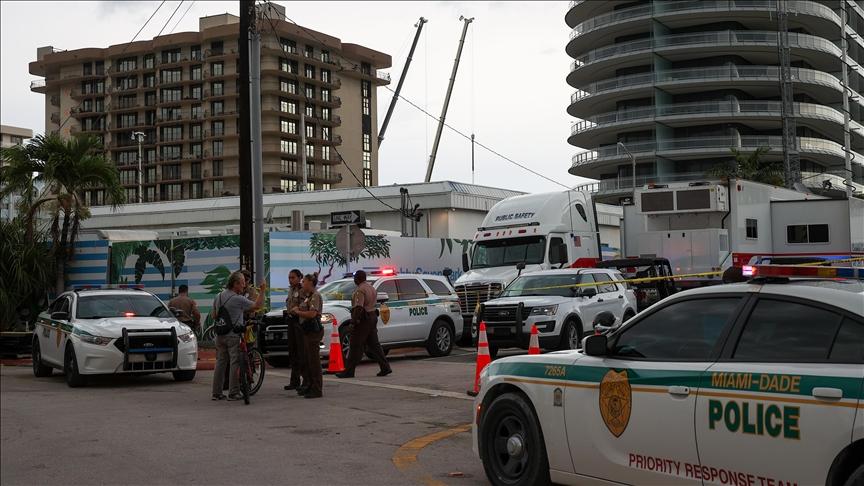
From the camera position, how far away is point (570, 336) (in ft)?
56.3

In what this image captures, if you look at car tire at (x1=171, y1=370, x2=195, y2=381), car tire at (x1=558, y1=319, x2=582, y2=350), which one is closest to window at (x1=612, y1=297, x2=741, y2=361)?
car tire at (x1=171, y1=370, x2=195, y2=381)

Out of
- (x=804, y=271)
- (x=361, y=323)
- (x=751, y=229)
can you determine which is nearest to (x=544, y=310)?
(x=361, y=323)

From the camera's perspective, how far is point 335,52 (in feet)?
343

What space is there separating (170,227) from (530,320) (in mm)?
38456

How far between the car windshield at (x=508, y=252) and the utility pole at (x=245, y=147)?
6.97m

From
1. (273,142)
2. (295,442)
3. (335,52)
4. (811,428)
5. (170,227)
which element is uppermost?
(335,52)

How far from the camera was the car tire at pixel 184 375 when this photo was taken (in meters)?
15.2

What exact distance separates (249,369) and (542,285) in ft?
24.2

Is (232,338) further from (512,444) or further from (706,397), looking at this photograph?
(706,397)

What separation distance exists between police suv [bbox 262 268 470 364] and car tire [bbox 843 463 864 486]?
13.1 meters

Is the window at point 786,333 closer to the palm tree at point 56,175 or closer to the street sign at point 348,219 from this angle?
the street sign at point 348,219

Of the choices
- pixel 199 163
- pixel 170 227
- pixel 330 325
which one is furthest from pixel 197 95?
pixel 330 325

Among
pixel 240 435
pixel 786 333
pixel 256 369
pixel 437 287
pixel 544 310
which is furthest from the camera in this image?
pixel 437 287

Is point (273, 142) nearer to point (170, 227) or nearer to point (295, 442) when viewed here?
point (170, 227)
